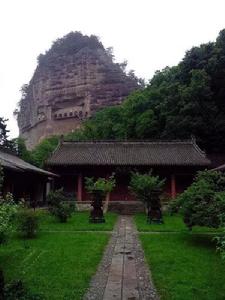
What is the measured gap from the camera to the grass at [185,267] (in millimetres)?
8336

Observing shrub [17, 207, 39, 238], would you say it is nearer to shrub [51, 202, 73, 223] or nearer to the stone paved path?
the stone paved path

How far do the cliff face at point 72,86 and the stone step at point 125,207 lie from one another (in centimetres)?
4237

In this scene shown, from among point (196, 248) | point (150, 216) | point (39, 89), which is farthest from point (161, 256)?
point (39, 89)

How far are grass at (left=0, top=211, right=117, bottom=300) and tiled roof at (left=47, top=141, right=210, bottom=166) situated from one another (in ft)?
56.1

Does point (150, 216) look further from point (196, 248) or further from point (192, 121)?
point (192, 121)

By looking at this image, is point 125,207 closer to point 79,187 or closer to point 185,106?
point 79,187

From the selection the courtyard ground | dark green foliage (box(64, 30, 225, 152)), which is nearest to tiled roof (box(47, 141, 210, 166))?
dark green foliage (box(64, 30, 225, 152))

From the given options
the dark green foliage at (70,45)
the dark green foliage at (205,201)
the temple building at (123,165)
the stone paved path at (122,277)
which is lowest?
the stone paved path at (122,277)

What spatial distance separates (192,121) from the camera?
4331 cm

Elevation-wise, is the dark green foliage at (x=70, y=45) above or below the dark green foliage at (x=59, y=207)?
above

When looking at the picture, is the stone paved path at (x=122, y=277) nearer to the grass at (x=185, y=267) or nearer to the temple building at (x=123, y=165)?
the grass at (x=185, y=267)

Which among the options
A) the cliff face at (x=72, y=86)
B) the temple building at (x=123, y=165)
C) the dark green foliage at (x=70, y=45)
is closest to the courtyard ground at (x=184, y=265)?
the temple building at (x=123, y=165)

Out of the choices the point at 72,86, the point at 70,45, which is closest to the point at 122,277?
the point at 72,86

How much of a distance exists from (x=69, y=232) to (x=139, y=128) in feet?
102
